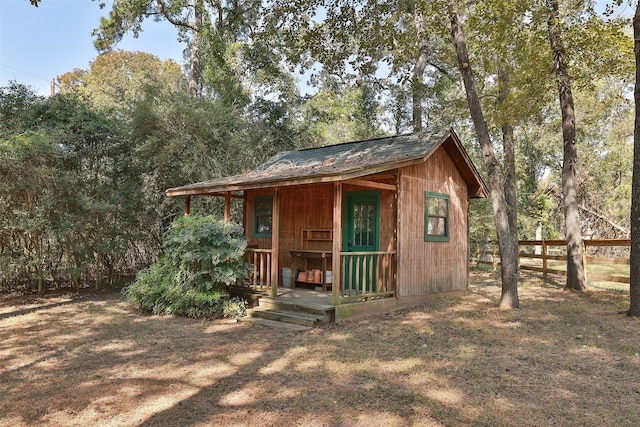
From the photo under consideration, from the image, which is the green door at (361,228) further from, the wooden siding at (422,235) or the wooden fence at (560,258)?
the wooden fence at (560,258)

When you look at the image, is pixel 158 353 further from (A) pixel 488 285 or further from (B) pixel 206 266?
(A) pixel 488 285

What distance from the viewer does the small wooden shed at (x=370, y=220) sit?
847cm

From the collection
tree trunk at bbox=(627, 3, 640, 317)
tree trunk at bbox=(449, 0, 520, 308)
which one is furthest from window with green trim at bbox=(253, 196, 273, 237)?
tree trunk at bbox=(627, 3, 640, 317)

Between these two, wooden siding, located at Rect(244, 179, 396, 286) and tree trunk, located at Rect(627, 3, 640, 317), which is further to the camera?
wooden siding, located at Rect(244, 179, 396, 286)

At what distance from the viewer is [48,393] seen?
14.0 feet

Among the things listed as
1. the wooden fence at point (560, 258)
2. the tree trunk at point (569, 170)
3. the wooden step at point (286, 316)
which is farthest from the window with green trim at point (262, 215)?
the wooden fence at point (560, 258)

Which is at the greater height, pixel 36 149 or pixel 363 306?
pixel 36 149

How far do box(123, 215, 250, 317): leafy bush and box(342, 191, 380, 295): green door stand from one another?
2.41m

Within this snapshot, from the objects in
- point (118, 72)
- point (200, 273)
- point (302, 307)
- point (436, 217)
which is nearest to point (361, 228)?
point (436, 217)

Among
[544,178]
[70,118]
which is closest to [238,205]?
[70,118]

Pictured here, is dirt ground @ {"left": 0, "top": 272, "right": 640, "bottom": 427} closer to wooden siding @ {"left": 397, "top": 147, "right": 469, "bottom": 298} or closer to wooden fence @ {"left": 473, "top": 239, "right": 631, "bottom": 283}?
wooden siding @ {"left": 397, "top": 147, "right": 469, "bottom": 298}

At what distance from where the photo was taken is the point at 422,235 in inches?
380

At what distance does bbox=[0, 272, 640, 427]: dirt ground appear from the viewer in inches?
149

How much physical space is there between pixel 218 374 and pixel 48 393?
161 cm
